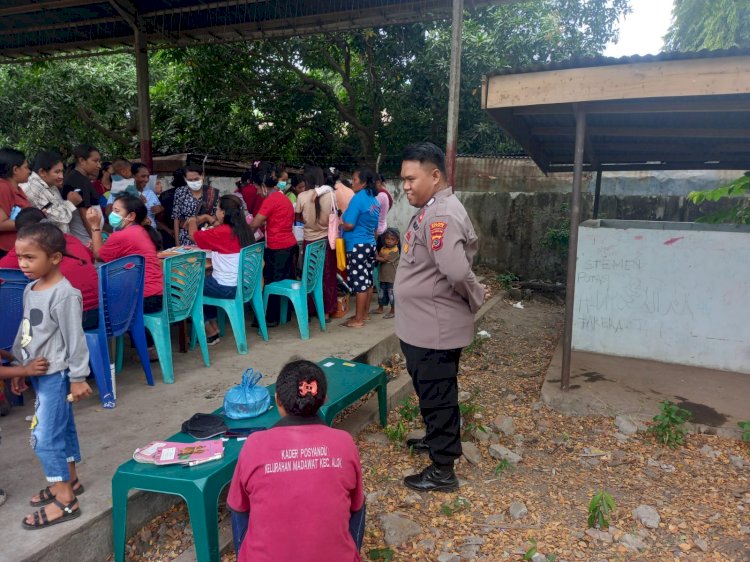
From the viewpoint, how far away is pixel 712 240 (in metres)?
5.04

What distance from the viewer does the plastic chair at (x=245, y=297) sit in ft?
15.5

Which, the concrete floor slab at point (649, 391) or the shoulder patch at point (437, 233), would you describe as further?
the concrete floor slab at point (649, 391)

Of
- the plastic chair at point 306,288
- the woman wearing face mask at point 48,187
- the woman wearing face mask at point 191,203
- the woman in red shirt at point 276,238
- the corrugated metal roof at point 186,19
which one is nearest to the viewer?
the woman wearing face mask at point 48,187

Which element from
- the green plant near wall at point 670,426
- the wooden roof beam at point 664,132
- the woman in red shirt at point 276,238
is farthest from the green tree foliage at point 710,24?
the green plant near wall at point 670,426

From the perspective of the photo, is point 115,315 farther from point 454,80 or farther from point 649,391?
point 649,391

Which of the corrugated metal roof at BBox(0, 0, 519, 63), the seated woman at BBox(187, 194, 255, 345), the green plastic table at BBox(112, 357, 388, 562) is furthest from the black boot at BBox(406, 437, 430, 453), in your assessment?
the corrugated metal roof at BBox(0, 0, 519, 63)

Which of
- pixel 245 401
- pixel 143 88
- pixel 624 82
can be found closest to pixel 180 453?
pixel 245 401

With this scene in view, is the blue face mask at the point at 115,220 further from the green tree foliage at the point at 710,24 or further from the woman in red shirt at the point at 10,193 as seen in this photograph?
the green tree foliage at the point at 710,24

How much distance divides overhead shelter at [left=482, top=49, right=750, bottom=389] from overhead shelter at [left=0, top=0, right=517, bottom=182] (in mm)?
2259

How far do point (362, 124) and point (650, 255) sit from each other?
7342 millimetres

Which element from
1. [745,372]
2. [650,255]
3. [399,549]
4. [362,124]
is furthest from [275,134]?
[399,549]

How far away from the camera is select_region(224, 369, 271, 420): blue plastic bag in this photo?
2797 millimetres

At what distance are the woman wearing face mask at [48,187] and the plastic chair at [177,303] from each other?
93 centimetres

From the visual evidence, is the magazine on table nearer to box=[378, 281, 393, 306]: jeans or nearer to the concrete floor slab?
the concrete floor slab
